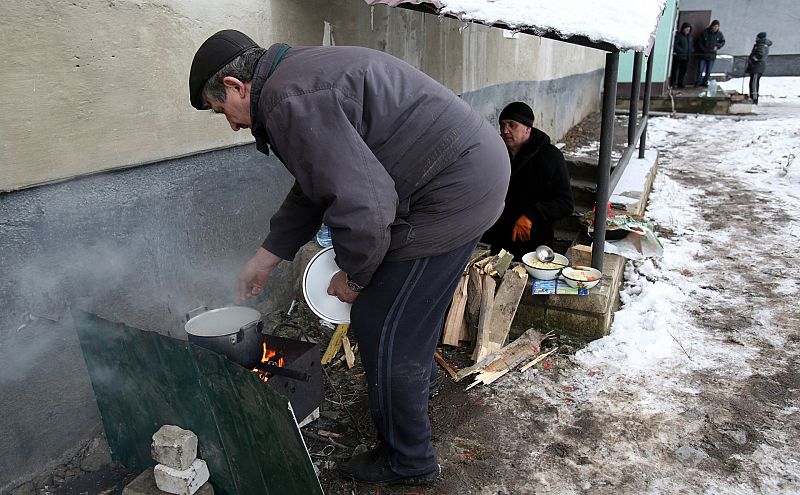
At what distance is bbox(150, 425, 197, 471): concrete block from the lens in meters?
2.49

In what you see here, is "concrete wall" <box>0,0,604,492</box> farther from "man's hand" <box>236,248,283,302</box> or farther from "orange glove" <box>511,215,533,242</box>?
"orange glove" <box>511,215,533,242</box>

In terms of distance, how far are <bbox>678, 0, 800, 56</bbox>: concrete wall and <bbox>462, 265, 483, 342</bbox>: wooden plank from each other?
25.1m

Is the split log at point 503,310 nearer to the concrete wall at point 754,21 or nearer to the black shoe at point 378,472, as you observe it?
the black shoe at point 378,472

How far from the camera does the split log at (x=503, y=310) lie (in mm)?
4160

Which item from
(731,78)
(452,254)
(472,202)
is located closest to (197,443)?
(452,254)

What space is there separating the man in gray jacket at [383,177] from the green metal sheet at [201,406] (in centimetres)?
62

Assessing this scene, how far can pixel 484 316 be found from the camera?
13.6 feet

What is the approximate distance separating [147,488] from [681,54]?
2163 centimetres

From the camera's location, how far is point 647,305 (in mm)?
4762

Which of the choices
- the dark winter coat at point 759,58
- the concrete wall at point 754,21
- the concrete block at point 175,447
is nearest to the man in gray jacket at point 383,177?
the concrete block at point 175,447

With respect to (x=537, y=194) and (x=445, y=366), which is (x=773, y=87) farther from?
(x=445, y=366)

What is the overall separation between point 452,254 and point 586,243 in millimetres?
3678

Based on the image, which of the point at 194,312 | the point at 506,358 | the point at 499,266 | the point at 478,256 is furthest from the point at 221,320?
the point at 478,256

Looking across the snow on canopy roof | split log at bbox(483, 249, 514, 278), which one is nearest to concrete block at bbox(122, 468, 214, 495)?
split log at bbox(483, 249, 514, 278)
